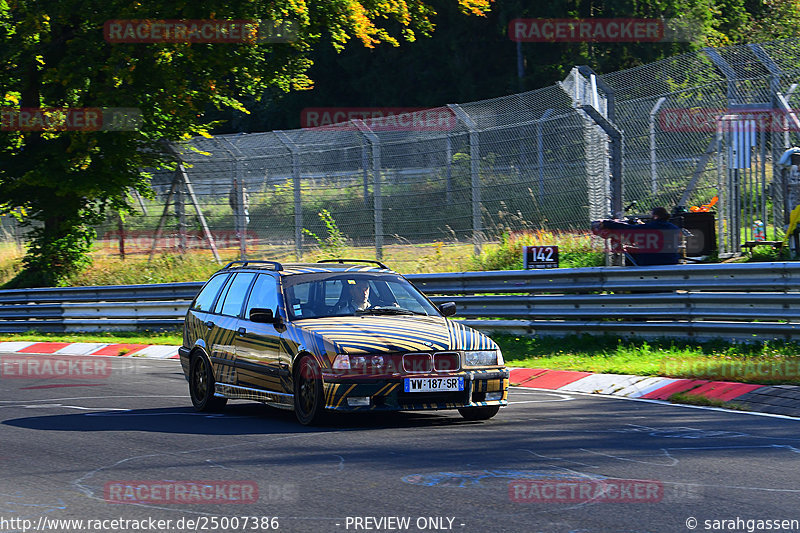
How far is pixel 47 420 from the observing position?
34.6 ft

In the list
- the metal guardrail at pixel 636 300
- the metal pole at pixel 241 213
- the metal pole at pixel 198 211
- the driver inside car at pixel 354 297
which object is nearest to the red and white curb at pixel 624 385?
the metal guardrail at pixel 636 300

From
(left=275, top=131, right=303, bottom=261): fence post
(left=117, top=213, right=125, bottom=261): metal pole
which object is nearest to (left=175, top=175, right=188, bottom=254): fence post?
(left=117, top=213, right=125, bottom=261): metal pole

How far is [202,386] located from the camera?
11203 millimetres

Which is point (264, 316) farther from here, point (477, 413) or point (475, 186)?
point (475, 186)

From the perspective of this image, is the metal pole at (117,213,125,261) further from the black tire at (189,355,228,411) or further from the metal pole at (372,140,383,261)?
the black tire at (189,355,228,411)

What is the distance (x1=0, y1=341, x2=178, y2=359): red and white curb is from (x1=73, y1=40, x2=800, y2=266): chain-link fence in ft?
14.7

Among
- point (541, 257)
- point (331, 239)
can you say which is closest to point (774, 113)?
point (541, 257)

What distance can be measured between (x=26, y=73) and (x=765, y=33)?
37379 millimetres

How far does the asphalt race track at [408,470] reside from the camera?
6.02 metres

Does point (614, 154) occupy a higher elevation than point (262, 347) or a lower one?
higher

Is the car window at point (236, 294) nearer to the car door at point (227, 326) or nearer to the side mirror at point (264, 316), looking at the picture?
the car door at point (227, 326)

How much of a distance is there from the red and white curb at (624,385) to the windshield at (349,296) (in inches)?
89.3

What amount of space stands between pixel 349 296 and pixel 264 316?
0.86 meters

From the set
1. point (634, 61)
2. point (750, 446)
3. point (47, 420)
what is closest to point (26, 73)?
point (47, 420)
